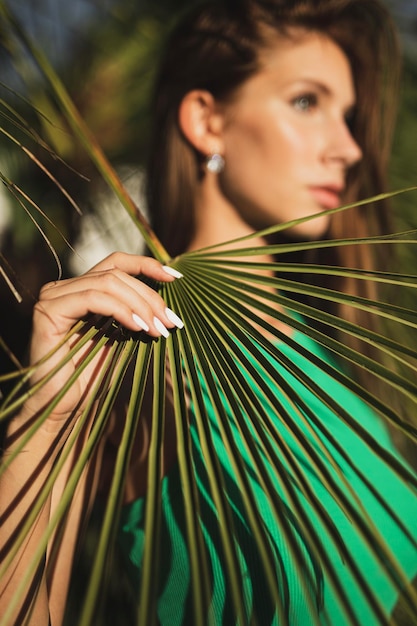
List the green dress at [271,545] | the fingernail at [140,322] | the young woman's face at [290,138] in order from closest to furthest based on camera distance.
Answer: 1. the fingernail at [140,322]
2. the green dress at [271,545]
3. the young woman's face at [290,138]

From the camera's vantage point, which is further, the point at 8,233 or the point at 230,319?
the point at 8,233

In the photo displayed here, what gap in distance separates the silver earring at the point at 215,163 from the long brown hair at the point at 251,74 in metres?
0.05

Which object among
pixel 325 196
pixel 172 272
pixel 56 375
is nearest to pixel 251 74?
pixel 325 196

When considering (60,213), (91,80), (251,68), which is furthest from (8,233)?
(251,68)

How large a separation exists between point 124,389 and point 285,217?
41cm

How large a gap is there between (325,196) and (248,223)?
15 centimetres

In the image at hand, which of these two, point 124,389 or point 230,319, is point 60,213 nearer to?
point 124,389

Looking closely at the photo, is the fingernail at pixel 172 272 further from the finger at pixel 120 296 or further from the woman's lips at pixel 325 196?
the woman's lips at pixel 325 196

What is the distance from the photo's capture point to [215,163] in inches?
44.8

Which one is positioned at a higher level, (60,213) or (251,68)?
(60,213)

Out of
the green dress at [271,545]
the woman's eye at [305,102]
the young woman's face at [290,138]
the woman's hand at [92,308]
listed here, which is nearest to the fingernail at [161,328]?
the woman's hand at [92,308]

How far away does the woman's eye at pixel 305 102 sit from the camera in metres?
1.08

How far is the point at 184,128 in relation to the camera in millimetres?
1186

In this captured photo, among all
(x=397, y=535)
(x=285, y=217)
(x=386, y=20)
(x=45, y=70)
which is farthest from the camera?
(x=386, y=20)
